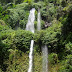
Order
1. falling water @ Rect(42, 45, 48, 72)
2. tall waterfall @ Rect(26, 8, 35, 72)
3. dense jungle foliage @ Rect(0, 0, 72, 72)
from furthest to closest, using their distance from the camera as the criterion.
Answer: tall waterfall @ Rect(26, 8, 35, 72)
falling water @ Rect(42, 45, 48, 72)
dense jungle foliage @ Rect(0, 0, 72, 72)

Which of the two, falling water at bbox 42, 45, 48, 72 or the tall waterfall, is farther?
the tall waterfall

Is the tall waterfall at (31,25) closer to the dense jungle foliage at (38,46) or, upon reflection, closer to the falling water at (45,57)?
the dense jungle foliage at (38,46)

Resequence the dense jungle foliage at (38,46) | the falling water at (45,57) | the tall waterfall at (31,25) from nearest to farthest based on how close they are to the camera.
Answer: the dense jungle foliage at (38,46) → the falling water at (45,57) → the tall waterfall at (31,25)

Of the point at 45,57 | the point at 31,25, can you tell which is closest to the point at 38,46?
the point at 45,57

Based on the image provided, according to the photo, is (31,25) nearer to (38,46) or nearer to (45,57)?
(38,46)

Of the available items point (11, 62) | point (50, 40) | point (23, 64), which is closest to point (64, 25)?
point (50, 40)

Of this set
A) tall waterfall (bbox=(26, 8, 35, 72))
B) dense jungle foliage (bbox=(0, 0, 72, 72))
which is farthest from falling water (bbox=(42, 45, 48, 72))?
tall waterfall (bbox=(26, 8, 35, 72))

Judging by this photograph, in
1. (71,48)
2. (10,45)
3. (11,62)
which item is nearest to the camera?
(71,48)

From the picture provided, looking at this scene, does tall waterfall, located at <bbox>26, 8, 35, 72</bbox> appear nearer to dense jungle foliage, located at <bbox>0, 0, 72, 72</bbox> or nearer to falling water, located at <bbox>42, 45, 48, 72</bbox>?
dense jungle foliage, located at <bbox>0, 0, 72, 72</bbox>

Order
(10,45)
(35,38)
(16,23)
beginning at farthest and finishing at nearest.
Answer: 1. (16,23)
2. (35,38)
3. (10,45)

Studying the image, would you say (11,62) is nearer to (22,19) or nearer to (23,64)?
(23,64)

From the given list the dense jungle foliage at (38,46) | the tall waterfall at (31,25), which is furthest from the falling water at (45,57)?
the tall waterfall at (31,25)
